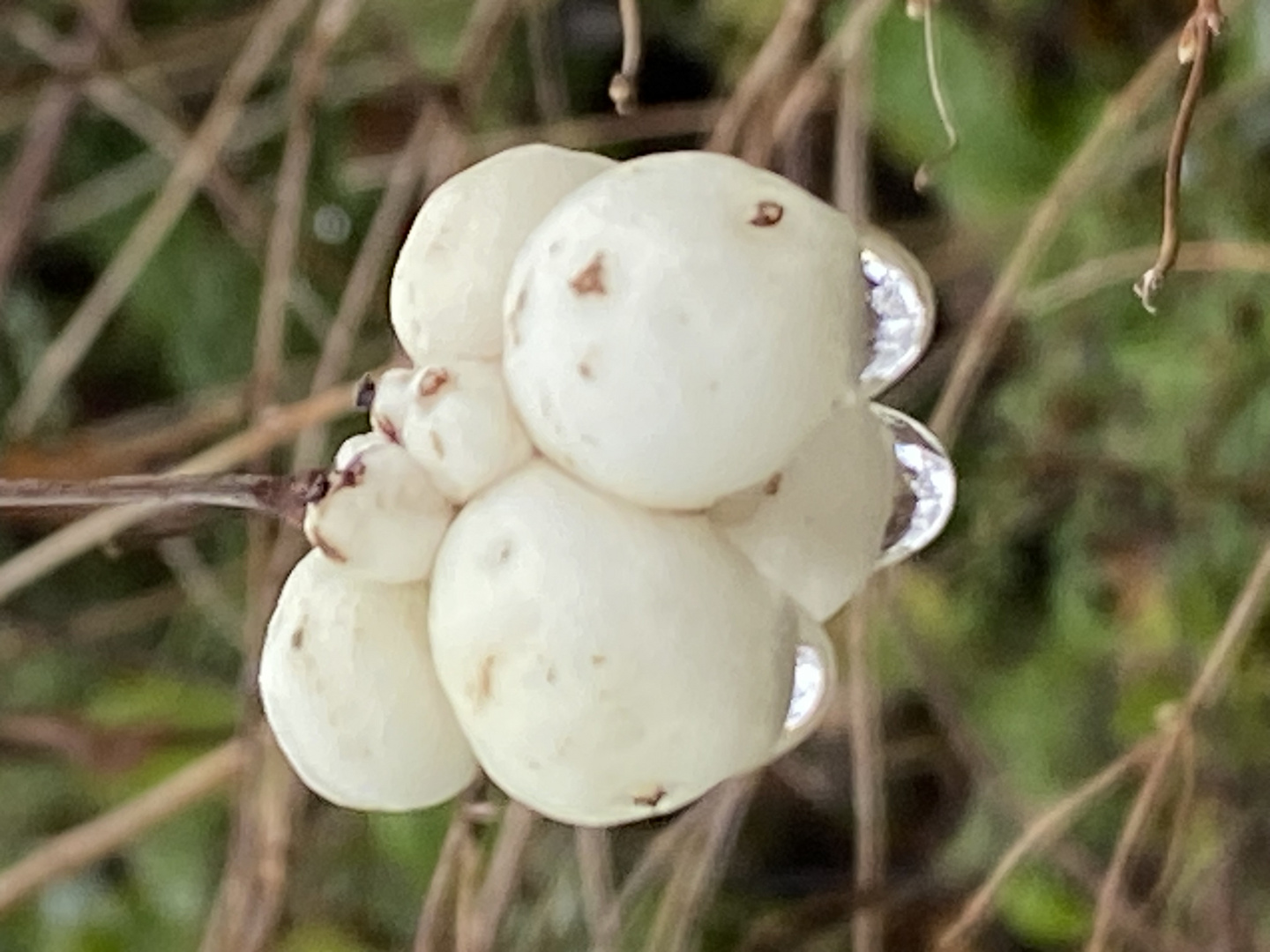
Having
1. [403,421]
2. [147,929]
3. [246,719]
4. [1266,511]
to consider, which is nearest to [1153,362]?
[1266,511]

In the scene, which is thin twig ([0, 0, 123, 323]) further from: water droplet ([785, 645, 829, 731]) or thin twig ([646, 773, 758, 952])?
water droplet ([785, 645, 829, 731])

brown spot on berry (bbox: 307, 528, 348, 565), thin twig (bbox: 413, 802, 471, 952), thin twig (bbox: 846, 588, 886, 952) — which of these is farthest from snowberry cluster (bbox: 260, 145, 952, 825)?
thin twig (bbox: 846, 588, 886, 952)

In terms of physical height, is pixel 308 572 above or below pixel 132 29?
above

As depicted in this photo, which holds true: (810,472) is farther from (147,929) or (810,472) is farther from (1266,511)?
(147,929)

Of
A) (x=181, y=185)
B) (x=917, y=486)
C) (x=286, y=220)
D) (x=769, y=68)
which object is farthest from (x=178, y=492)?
(x=181, y=185)

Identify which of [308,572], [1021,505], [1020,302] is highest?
[308,572]

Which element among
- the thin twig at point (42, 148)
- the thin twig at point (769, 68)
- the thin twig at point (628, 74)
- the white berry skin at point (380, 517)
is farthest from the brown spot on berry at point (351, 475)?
A: the thin twig at point (42, 148)
